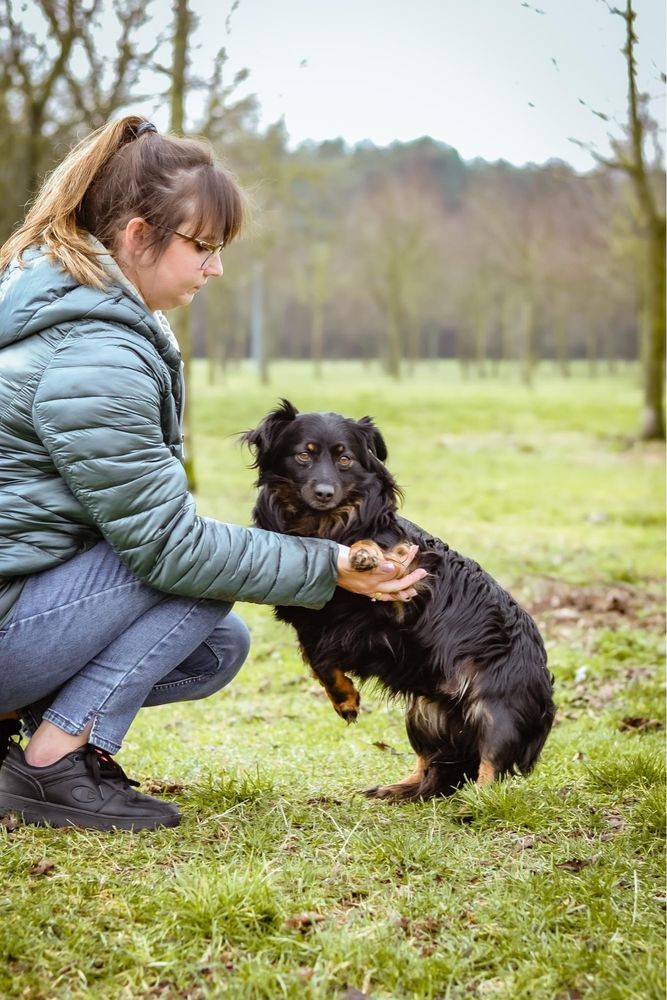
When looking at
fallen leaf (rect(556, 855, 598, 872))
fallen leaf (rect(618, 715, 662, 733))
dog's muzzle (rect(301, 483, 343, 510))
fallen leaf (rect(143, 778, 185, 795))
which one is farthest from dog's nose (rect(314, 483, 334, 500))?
fallen leaf (rect(618, 715, 662, 733))

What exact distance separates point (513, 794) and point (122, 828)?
1.28 m

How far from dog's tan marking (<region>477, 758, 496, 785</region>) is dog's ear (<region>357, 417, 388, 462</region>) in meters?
1.20

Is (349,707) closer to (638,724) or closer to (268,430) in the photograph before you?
(268,430)

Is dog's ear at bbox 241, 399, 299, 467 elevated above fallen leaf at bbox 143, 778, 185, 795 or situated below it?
above

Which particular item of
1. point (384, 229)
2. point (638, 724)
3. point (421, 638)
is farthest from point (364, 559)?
point (384, 229)

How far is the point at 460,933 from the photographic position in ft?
8.01

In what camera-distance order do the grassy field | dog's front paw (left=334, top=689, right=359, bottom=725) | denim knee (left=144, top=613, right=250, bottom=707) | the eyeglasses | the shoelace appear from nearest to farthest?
the grassy field < the eyeglasses < the shoelace < denim knee (left=144, top=613, right=250, bottom=707) < dog's front paw (left=334, top=689, right=359, bottom=725)

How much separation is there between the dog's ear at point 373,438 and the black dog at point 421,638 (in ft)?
0.18

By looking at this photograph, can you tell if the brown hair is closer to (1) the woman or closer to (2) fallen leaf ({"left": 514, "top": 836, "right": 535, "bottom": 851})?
(1) the woman

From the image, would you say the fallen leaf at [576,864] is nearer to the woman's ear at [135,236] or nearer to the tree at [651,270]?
the woman's ear at [135,236]

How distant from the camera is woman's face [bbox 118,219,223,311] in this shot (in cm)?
290

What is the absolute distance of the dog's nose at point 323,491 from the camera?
3588mm

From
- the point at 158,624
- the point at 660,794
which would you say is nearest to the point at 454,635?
the point at 660,794

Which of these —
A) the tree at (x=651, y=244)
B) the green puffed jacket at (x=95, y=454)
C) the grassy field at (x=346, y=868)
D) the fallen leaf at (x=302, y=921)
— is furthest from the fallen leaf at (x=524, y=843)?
the tree at (x=651, y=244)
